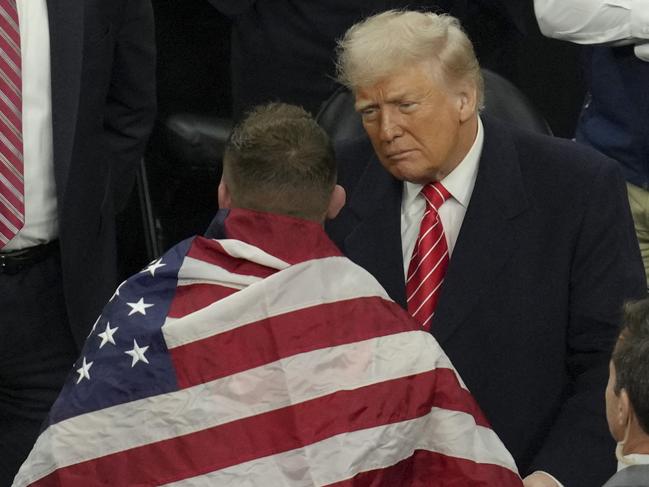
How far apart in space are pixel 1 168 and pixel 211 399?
3.56 ft

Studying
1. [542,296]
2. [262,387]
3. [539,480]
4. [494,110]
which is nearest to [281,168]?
[262,387]

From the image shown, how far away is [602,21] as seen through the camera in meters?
3.94

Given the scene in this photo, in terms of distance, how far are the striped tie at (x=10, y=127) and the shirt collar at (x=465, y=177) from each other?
0.94m

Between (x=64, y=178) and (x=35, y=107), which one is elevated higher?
(x=35, y=107)

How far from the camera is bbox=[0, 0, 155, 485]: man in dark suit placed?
11.4 ft

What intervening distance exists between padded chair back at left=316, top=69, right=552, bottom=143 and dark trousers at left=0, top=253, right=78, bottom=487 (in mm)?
758

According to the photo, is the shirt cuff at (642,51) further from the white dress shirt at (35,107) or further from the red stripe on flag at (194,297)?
the red stripe on flag at (194,297)

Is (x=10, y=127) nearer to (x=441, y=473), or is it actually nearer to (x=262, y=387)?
(x=262, y=387)

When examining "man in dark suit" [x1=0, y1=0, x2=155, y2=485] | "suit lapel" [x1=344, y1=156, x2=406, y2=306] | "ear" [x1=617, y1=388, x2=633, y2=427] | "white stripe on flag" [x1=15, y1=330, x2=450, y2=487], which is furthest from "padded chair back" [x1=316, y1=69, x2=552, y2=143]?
"ear" [x1=617, y1=388, x2=633, y2=427]

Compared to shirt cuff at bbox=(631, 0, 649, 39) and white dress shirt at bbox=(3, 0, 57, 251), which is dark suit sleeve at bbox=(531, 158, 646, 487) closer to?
shirt cuff at bbox=(631, 0, 649, 39)

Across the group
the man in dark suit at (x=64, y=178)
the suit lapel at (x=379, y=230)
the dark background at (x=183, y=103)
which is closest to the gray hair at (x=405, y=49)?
the suit lapel at (x=379, y=230)

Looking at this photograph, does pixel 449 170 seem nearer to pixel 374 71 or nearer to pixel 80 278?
pixel 374 71

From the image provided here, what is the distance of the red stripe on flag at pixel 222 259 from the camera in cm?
268

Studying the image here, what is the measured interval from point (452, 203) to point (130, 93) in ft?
3.39
